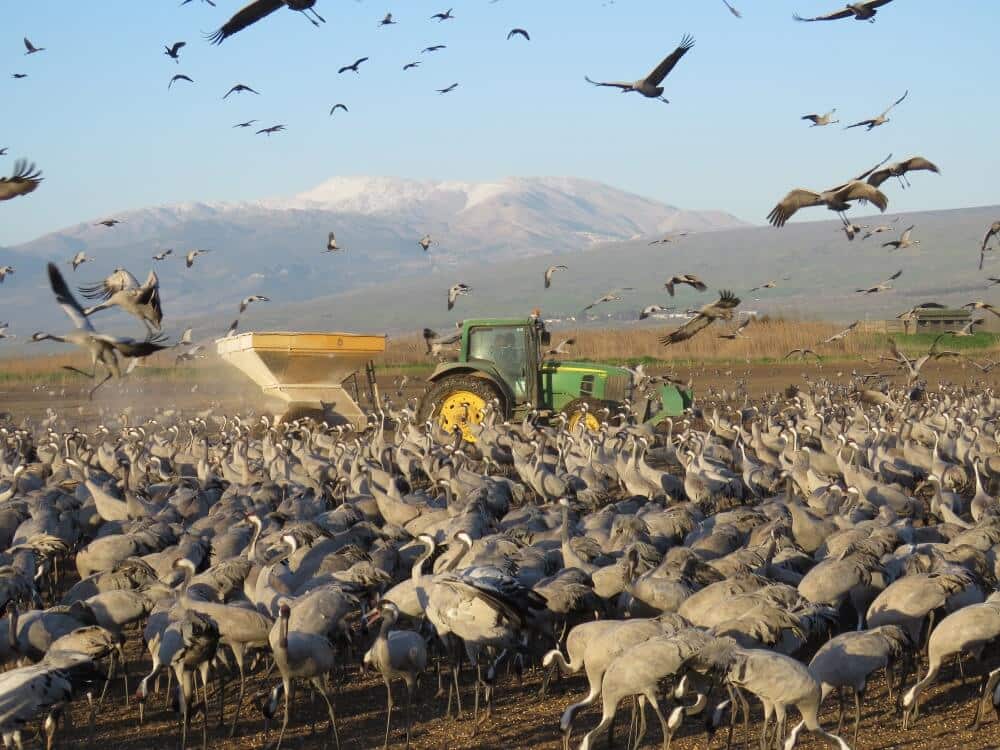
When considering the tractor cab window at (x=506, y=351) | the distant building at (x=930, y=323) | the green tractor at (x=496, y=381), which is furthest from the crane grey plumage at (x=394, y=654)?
the distant building at (x=930, y=323)

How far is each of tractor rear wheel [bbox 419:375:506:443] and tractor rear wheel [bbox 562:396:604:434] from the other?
3.78 feet

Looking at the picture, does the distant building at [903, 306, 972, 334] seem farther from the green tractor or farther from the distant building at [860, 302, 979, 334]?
the green tractor

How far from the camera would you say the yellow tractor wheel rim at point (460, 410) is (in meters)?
21.9

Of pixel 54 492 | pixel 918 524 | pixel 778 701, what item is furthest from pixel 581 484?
pixel 778 701

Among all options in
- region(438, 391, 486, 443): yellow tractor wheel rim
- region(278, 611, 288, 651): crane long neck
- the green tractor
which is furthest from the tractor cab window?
region(278, 611, 288, 651): crane long neck

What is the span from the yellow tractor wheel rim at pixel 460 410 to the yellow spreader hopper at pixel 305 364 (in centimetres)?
242

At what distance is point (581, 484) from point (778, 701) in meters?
8.51

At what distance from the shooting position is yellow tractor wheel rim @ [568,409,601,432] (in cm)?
2188

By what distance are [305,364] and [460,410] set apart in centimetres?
331

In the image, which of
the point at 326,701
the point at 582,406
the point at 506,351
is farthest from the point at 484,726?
the point at 506,351

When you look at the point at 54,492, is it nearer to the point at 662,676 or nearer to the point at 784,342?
the point at 662,676

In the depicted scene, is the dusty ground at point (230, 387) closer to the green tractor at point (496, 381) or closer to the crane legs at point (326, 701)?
the green tractor at point (496, 381)

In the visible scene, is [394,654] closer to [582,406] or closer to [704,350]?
[582,406]

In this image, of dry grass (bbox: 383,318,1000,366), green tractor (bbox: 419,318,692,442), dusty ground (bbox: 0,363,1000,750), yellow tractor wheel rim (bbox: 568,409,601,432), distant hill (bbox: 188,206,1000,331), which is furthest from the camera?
distant hill (bbox: 188,206,1000,331)
